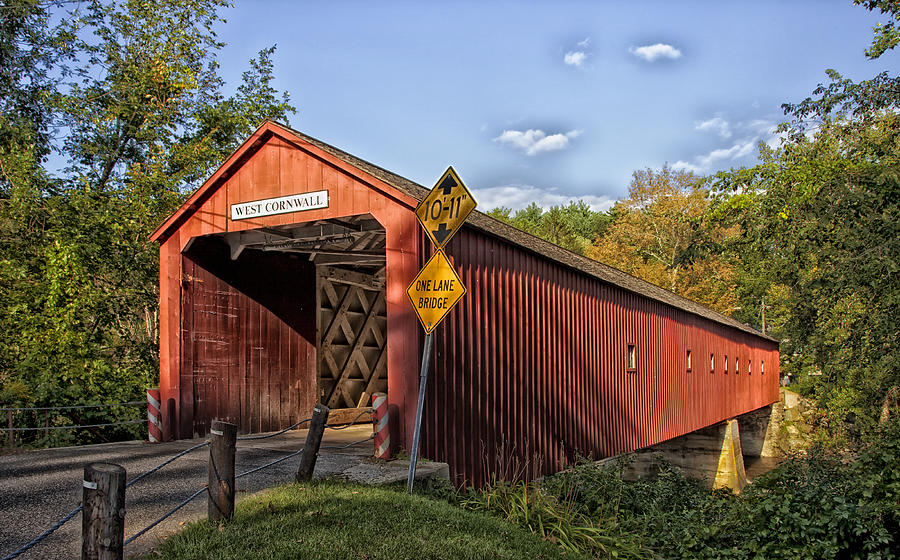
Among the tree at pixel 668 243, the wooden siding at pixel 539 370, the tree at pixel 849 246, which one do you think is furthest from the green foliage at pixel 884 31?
the tree at pixel 668 243

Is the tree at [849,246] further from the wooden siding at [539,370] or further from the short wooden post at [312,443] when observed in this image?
the short wooden post at [312,443]

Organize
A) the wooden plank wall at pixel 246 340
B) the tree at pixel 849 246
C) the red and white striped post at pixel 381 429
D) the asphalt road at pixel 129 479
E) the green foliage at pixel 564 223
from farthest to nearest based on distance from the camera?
the green foliage at pixel 564 223, the tree at pixel 849 246, the wooden plank wall at pixel 246 340, the red and white striped post at pixel 381 429, the asphalt road at pixel 129 479

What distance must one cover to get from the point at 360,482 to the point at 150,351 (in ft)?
35.2

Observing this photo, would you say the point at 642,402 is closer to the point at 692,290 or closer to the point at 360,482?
the point at 360,482

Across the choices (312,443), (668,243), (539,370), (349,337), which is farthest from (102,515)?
(668,243)

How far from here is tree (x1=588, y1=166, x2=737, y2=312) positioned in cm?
3856

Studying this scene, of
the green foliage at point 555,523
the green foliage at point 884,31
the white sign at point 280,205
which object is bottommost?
the green foliage at point 555,523

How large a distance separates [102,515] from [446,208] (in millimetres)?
3621

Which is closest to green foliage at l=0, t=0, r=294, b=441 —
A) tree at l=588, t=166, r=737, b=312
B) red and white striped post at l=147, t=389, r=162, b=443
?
red and white striped post at l=147, t=389, r=162, b=443

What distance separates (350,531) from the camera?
15.4 feet

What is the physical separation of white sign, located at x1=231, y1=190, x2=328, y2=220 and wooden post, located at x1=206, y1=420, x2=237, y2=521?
4.19 metres

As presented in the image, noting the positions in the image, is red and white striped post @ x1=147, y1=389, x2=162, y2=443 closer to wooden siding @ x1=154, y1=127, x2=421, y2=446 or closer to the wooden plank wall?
wooden siding @ x1=154, y1=127, x2=421, y2=446

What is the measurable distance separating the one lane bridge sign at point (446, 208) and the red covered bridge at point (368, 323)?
136 cm

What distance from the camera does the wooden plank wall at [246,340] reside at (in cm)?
961
